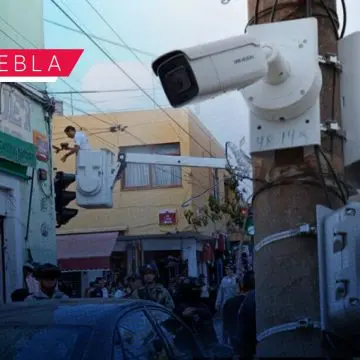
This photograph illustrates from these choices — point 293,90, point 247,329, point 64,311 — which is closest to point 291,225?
point 293,90

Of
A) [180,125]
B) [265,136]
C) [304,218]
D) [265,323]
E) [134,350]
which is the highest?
[180,125]

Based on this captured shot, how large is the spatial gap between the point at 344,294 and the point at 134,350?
2.12m

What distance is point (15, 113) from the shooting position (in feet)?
42.3

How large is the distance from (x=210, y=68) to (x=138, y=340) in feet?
7.86

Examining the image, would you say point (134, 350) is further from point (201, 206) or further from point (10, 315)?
point (201, 206)

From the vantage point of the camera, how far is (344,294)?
2.57m

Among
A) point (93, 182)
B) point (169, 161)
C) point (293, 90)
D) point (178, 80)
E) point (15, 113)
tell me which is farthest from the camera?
point (169, 161)

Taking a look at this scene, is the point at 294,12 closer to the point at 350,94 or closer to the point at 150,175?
the point at 350,94

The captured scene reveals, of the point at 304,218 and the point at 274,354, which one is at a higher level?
the point at 304,218

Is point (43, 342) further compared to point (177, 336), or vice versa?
point (177, 336)

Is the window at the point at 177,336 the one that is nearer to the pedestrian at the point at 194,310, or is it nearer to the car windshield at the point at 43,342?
the car windshield at the point at 43,342

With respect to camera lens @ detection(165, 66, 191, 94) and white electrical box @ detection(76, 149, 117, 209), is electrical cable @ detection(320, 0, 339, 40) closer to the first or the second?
camera lens @ detection(165, 66, 191, 94)

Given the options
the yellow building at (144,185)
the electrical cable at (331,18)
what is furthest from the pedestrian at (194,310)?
the yellow building at (144,185)

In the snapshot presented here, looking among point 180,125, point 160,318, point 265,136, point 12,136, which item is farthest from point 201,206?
point 265,136
